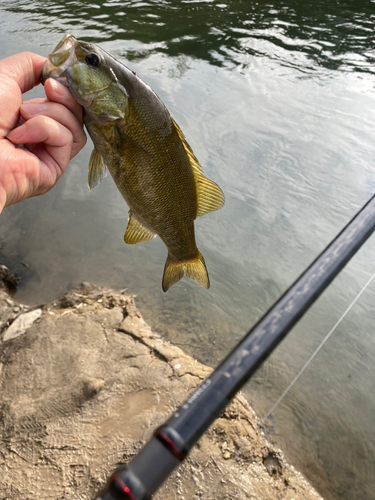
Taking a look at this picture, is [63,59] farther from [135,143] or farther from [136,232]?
[136,232]

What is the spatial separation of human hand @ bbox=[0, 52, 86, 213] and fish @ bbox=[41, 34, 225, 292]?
0.25ft

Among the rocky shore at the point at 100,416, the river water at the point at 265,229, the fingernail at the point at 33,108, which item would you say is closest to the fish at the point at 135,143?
the fingernail at the point at 33,108

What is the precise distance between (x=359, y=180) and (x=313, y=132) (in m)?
1.36

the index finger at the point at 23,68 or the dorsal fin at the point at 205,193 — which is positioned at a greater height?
the index finger at the point at 23,68

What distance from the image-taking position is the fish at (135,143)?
1486mm

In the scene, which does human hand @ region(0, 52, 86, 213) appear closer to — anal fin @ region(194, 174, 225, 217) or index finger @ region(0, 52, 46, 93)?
index finger @ region(0, 52, 46, 93)

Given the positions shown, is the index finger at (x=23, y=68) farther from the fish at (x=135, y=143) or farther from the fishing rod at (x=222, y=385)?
the fishing rod at (x=222, y=385)

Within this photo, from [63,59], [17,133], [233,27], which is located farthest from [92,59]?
[233,27]

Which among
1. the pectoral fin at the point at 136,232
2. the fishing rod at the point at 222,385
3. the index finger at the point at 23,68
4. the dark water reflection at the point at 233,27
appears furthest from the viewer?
the dark water reflection at the point at 233,27

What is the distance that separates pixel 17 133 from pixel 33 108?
0.41 feet

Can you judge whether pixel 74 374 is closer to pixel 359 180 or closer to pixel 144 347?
pixel 144 347

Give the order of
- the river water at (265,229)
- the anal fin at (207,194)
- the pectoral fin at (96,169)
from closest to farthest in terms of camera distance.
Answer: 1. the pectoral fin at (96,169)
2. the anal fin at (207,194)
3. the river water at (265,229)

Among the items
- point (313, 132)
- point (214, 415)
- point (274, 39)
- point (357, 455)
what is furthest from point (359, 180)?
point (274, 39)

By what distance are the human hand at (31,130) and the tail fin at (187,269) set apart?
79 cm
